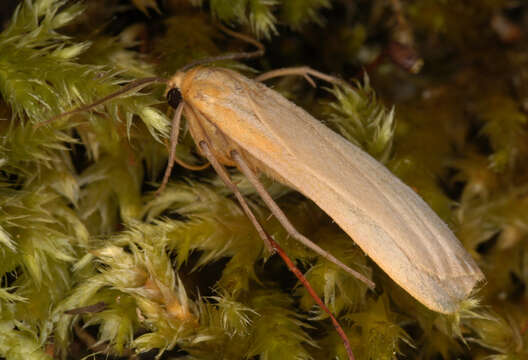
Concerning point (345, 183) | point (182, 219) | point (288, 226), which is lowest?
point (182, 219)

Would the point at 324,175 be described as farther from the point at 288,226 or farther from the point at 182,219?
the point at 182,219

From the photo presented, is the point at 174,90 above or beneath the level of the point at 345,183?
above

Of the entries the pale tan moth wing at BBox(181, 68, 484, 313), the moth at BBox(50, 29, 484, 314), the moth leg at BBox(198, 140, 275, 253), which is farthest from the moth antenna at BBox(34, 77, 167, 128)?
the moth leg at BBox(198, 140, 275, 253)

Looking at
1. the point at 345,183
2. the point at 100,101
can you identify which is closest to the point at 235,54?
the point at 100,101

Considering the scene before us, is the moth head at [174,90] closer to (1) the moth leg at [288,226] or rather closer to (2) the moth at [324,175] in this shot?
(2) the moth at [324,175]

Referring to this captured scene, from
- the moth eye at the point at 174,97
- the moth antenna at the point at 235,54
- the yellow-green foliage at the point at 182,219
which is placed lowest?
the yellow-green foliage at the point at 182,219

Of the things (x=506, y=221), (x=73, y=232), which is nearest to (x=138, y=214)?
(x=73, y=232)

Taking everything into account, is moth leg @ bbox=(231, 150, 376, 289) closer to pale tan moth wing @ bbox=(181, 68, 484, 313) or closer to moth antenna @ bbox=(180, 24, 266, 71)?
pale tan moth wing @ bbox=(181, 68, 484, 313)

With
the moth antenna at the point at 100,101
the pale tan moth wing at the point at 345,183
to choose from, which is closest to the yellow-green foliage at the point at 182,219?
the moth antenna at the point at 100,101
